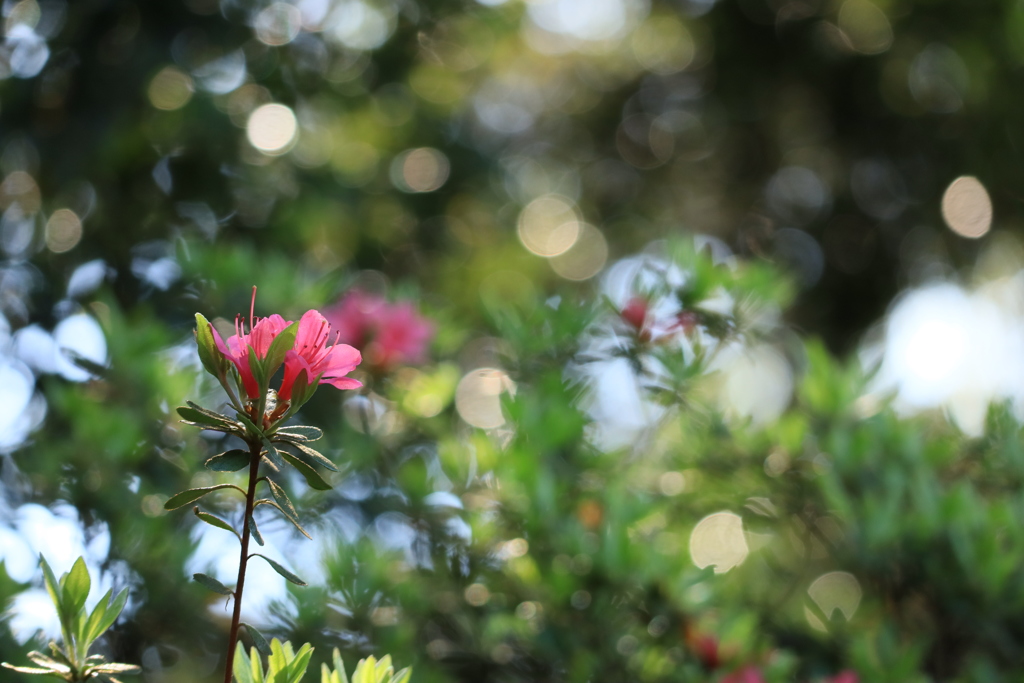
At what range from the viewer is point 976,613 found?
1235mm

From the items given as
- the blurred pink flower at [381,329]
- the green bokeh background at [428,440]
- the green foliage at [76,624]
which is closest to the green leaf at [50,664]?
the green foliage at [76,624]

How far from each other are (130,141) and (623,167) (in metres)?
3.02

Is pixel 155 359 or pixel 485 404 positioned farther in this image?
pixel 485 404

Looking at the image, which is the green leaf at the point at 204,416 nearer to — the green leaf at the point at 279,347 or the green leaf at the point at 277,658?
the green leaf at the point at 279,347

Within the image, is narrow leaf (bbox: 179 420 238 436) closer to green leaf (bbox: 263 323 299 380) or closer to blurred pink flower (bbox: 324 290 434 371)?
green leaf (bbox: 263 323 299 380)

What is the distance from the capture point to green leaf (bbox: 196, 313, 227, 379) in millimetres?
623

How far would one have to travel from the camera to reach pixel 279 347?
62cm

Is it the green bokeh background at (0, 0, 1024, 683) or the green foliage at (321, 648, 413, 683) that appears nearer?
the green foliage at (321, 648, 413, 683)

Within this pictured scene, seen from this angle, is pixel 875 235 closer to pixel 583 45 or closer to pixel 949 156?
pixel 949 156

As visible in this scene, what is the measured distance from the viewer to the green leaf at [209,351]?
62 centimetres

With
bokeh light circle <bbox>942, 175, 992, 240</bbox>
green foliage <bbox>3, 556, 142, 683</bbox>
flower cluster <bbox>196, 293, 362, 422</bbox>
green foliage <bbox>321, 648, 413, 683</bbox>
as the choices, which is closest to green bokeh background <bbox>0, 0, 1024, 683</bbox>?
bokeh light circle <bbox>942, 175, 992, 240</bbox>

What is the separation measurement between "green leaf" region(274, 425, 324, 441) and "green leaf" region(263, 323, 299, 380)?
6 cm

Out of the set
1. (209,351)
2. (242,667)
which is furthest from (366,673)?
(209,351)

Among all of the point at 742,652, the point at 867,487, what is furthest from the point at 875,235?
the point at 742,652
